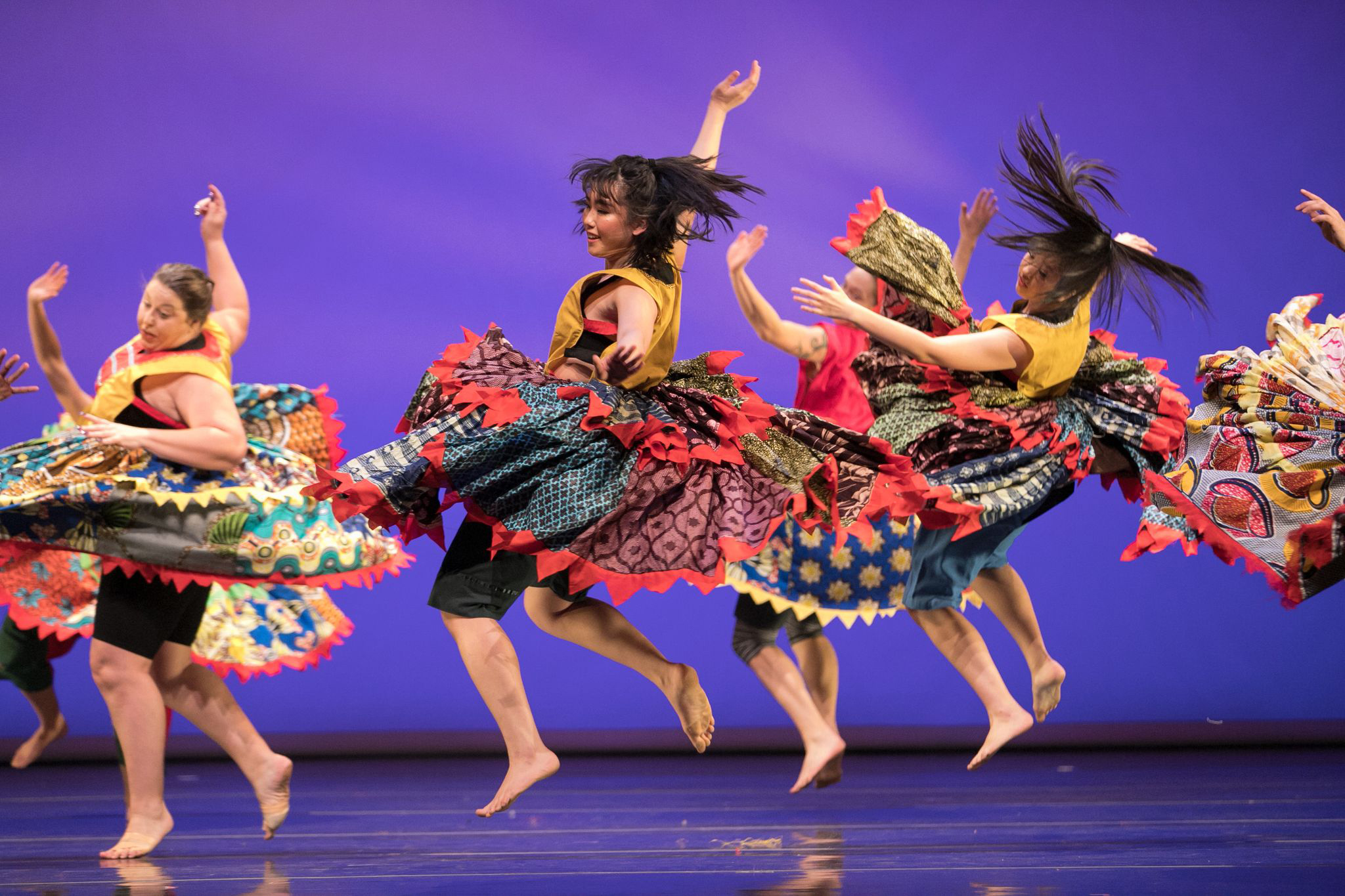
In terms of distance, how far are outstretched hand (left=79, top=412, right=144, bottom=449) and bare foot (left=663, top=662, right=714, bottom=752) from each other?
135cm

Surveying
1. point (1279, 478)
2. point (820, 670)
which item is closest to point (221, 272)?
point (820, 670)

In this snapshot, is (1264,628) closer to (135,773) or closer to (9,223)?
(135,773)

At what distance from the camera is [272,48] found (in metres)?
5.32

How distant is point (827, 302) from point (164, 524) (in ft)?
5.42

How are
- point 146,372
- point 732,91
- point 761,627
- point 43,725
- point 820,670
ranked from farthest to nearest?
1. point 43,725
2. point 820,670
3. point 761,627
4. point 732,91
5. point 146,372

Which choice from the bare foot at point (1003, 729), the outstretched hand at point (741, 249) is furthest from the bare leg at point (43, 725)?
the bare foot at point (1003, 729)

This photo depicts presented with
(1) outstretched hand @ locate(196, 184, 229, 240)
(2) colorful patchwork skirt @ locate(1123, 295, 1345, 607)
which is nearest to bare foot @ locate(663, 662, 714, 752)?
(2) colorful patchwork skirt @ locate(1123, 295, 1345, 607)

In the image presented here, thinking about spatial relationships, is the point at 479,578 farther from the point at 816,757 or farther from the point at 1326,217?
the point at 1326,217

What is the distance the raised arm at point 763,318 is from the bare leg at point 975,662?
36.0 inches

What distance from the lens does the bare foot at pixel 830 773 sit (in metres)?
3.92

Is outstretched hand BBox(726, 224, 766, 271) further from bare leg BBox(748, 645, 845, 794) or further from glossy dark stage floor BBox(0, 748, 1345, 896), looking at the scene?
glossy dark stage floor BBox(0, 748, 1345, 896)

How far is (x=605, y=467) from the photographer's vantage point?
9.70 feet

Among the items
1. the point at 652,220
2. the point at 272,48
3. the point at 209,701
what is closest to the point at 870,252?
the point at 652,220

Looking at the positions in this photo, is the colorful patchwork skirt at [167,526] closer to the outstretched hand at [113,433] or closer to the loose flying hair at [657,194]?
the outstretched hand at [113,433]
